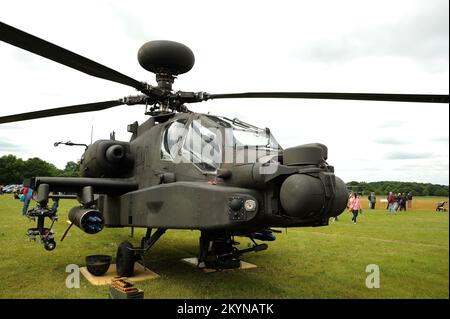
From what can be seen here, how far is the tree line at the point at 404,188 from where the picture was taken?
2.54 metres

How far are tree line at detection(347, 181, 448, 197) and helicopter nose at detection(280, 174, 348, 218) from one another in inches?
29.8

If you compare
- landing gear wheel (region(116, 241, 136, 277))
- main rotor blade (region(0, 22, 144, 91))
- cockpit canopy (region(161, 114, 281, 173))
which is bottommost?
landing gear wheel (region(116, 241, 136, 277))

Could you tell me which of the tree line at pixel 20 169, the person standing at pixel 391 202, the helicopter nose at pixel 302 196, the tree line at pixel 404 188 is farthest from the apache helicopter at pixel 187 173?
the tree line at pixel 20 169

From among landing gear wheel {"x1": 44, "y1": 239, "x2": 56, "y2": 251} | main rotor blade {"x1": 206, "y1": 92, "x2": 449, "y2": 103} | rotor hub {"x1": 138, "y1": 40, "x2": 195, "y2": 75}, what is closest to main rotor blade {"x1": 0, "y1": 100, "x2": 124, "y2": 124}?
rotor hub {"x1": 138, "y1": 40, "x2": 195, "y2": 75}

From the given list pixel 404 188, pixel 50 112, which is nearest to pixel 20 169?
pixel 50 112

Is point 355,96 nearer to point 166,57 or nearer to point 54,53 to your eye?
point 54,53

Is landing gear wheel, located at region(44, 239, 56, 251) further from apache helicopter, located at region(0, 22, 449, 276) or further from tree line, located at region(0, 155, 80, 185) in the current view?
tree line, located at region(0, 155, 80, 185)

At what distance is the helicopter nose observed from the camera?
4094 millimetres

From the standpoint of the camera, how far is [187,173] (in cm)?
570

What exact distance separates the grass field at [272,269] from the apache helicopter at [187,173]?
696 millimetres

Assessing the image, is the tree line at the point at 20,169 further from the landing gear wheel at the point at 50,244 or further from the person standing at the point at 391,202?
the landing gear wheel at the point at 50,244

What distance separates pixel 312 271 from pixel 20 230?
10.7 m
